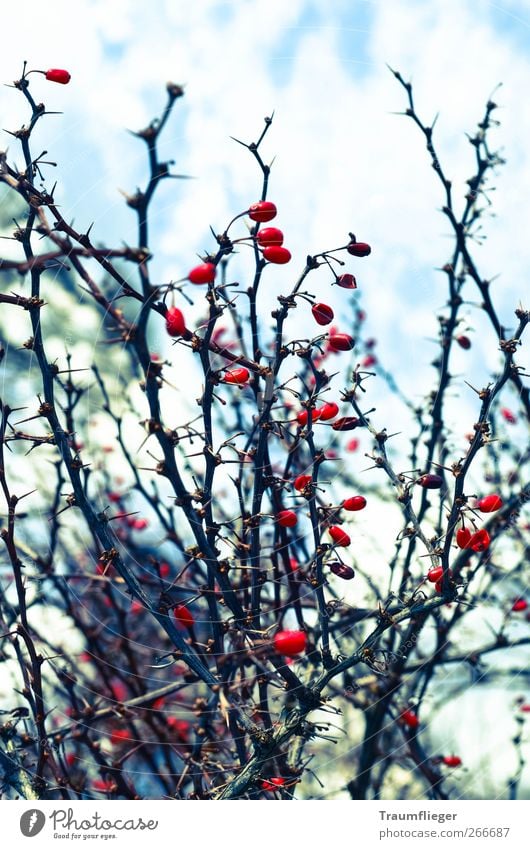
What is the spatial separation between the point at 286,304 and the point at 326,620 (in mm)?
720

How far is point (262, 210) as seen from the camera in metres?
1.73

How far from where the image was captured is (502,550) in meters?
3.01

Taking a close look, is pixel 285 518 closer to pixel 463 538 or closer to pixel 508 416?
pixel 463 538

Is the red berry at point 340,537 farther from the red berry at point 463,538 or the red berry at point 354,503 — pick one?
the red berry at point 463,538

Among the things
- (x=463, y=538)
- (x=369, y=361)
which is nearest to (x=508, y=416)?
(x=369, y=361)

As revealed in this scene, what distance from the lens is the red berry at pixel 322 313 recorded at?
1.75 meters

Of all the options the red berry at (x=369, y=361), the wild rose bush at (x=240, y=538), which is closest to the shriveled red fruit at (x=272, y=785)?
the wild rose bush at (x=240, y=538)

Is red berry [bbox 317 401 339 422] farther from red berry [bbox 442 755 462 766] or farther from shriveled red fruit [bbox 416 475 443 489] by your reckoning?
red berry [bbox 442 755 462 766]

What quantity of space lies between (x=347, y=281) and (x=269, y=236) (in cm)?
25

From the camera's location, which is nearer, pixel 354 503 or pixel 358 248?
pixel 358 248
